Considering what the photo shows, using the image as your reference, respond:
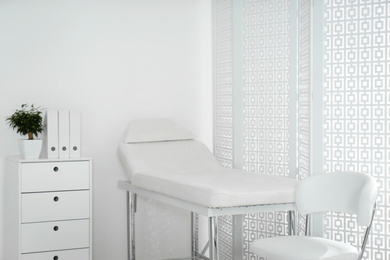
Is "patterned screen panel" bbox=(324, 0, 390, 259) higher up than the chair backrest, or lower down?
higher up

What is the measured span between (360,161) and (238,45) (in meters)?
1.19

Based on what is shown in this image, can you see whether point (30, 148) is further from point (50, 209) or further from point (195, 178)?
point (195, 178)

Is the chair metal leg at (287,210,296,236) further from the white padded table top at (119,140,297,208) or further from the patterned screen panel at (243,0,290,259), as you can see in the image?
the patterned screen panel at (243,0,290,259)

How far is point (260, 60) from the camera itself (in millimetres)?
3613

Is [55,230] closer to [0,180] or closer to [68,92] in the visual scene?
[0,180]

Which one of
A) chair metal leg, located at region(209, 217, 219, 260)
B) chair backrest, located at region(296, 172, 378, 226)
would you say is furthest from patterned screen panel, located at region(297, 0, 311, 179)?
chair metal leg, located at region(209, 217, 219, 260)

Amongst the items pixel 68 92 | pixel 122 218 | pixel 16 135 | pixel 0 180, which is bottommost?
pixel 122 218

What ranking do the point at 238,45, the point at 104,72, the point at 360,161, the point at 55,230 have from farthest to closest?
the point at 104,72
the point at 238,45
the point at 55,230
the point at 360,161

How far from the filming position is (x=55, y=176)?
3473 mm

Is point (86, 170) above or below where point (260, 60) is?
below

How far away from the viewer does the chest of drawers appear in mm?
3408

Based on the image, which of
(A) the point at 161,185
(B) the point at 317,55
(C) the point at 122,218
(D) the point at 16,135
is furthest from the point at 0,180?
(B) the point at 317,55

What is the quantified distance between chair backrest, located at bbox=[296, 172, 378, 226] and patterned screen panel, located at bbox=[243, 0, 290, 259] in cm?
58

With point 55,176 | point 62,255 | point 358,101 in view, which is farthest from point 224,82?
point 62,255
